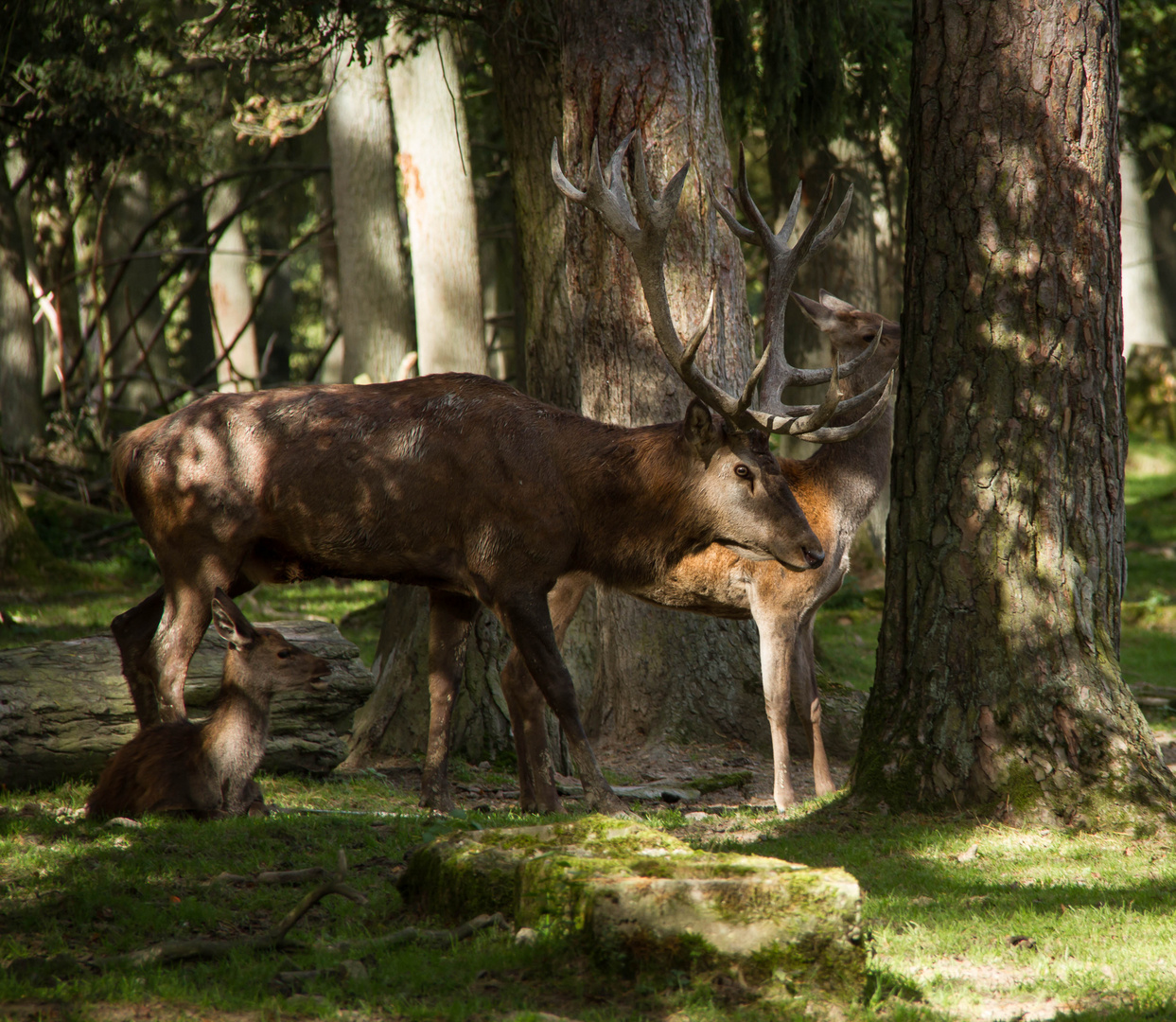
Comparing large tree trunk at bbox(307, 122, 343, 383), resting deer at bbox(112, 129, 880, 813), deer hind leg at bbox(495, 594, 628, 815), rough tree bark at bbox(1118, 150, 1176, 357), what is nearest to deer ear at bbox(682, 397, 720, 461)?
resting deer at bbox(112, 129, 880, 813)

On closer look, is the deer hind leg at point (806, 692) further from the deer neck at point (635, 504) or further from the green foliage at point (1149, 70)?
the green foliage at point (1149, 70)

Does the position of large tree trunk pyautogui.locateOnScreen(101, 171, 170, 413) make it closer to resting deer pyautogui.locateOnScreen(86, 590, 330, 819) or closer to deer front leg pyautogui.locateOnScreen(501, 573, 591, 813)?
deer front leg pyautogui.locateOnScreen(501, 573, 591, 813)

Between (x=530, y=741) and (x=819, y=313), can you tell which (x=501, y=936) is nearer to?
(x=530, y=741)

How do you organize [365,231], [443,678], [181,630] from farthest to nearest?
[365,231]
[443,678]
[181,630]

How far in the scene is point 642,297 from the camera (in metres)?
8.73

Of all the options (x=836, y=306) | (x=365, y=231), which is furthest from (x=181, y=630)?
(x=365, y=231)

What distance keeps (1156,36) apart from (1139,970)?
1760 cm

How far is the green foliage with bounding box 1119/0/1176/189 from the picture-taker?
17703 millimetres

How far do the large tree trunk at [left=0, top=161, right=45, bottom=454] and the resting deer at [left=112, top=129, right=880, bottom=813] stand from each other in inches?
470

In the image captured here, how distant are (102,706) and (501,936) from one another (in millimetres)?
3435

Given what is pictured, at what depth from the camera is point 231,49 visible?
13273 millimetres

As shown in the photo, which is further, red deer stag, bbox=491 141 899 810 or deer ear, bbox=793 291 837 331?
deer ear, bbox=793 291 837 331

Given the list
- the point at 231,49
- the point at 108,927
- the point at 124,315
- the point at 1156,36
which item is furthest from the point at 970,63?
the point at 124,315

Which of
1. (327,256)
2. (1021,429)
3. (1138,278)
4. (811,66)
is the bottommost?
(1021,429)
